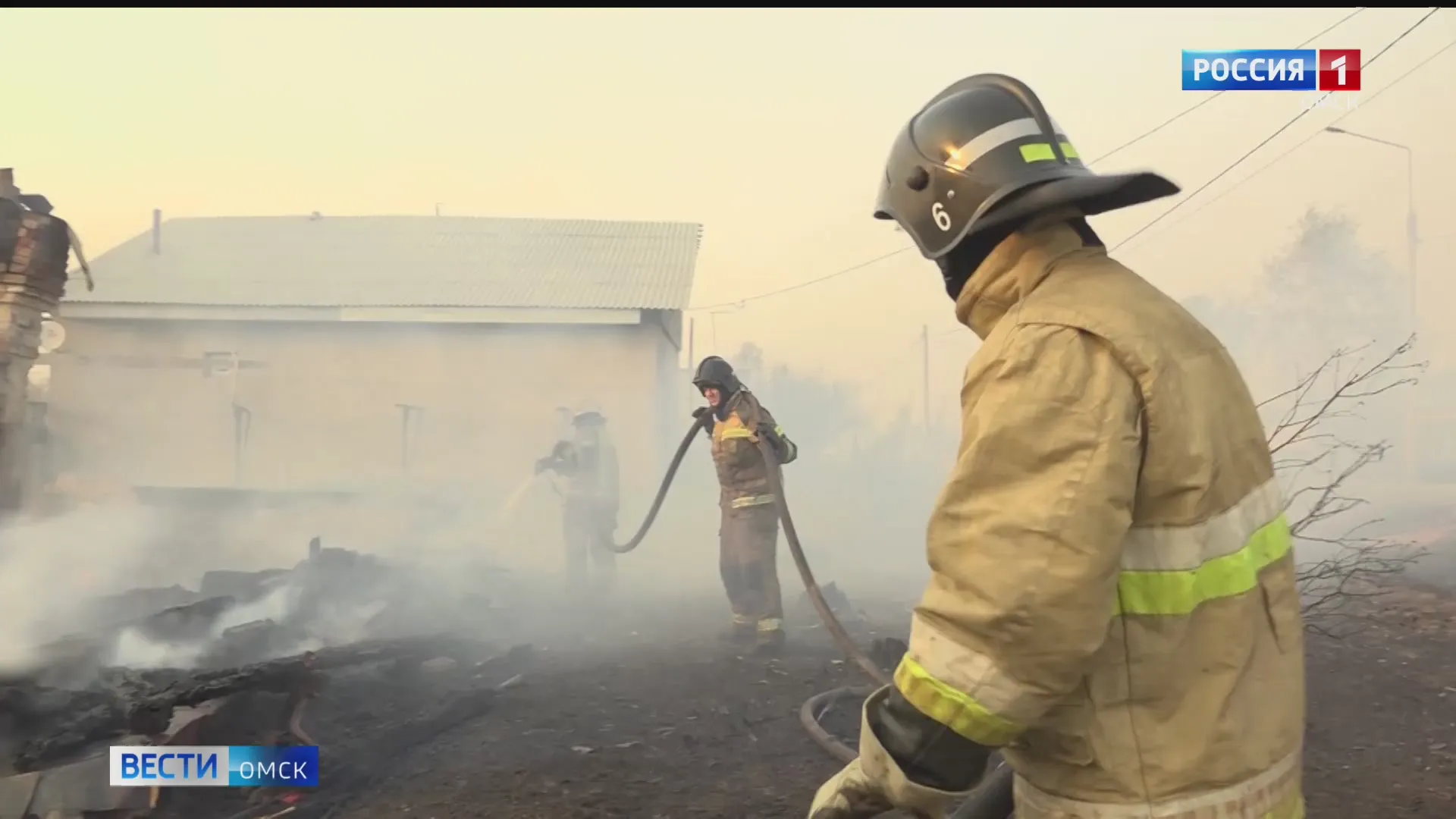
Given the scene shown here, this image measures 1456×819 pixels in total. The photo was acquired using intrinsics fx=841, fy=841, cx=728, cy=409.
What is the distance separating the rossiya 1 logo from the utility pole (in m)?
3.19

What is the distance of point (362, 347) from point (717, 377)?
393 cm

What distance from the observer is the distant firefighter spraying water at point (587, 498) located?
716cm

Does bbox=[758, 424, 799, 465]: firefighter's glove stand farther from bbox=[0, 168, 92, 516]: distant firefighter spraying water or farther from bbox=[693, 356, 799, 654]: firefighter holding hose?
bbox=[0, 168, 92, 516]: distant firefighter spraying water

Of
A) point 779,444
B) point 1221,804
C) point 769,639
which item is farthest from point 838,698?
point 1221,804

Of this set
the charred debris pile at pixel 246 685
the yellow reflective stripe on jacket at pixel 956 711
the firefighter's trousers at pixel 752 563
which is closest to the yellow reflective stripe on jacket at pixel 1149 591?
the yellow reflective stripe on jacket at pixel 956 711

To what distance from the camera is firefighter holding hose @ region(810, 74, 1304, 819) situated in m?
1.04

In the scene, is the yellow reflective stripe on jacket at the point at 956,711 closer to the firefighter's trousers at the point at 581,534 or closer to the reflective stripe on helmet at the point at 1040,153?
the reflective stripe on helmet at the point at 1040,153

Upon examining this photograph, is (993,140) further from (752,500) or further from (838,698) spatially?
(752,500)

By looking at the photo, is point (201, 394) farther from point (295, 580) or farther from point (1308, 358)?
point (1308, 358)

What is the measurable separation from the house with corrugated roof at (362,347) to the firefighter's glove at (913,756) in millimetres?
6423

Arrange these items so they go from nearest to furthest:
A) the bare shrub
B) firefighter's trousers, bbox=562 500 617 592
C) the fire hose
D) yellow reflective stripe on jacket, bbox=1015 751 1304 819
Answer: yellow reflective stripe on jacket, bbox=1015 751 1304 819 → the fire hose → the bare shrub → firefighter's trousers, bbox=562 500 617 592

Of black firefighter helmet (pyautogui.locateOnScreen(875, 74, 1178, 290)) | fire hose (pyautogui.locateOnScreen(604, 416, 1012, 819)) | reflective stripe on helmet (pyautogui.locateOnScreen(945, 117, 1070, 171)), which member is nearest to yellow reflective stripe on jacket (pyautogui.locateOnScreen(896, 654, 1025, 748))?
fire hose (pyautogui.locateOnScreen(604, 416, 1012, 819))

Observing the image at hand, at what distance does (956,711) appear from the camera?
107 centimetres

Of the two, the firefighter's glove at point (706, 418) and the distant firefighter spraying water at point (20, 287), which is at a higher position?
the distant firefighter spraying water at point (20, 287)
